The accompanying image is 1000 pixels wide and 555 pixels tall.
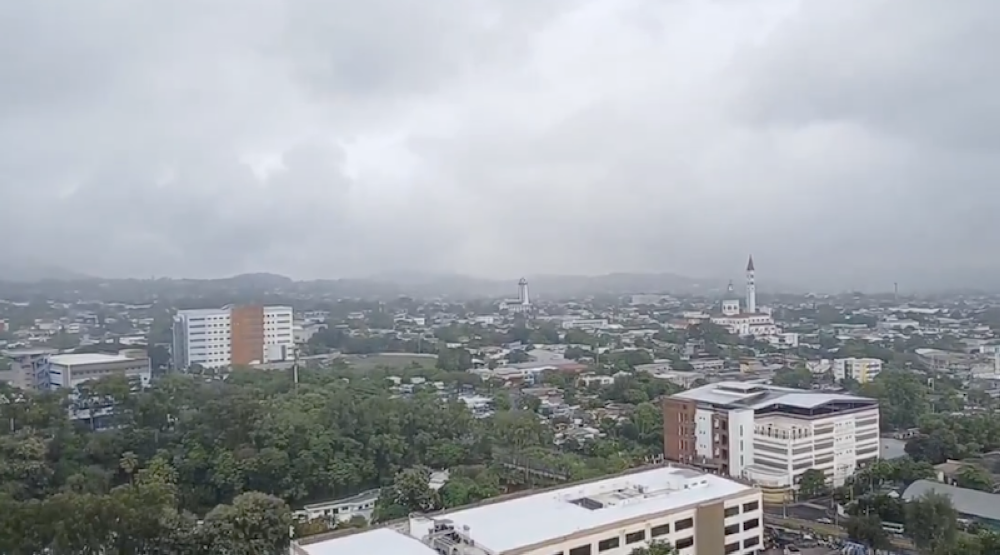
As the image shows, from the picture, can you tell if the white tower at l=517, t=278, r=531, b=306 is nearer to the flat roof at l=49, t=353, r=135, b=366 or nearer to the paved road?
the flat roof at l=49, t=353, r=135, b=366

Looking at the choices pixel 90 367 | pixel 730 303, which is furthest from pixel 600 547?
pixel 730 303

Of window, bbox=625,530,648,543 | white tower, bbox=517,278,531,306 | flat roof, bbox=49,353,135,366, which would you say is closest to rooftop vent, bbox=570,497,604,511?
window, bbox=625,530,648,543

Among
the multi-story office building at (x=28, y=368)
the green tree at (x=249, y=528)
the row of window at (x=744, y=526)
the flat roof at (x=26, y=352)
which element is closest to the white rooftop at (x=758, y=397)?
the row of window at (x=744, y=526)

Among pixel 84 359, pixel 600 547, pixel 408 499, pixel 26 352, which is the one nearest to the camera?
pixel 600 547

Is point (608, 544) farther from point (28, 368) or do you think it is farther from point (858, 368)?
point (28, 368)

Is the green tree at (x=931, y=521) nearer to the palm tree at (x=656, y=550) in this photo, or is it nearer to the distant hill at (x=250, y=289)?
the palm tree at (x=656, y=550)
